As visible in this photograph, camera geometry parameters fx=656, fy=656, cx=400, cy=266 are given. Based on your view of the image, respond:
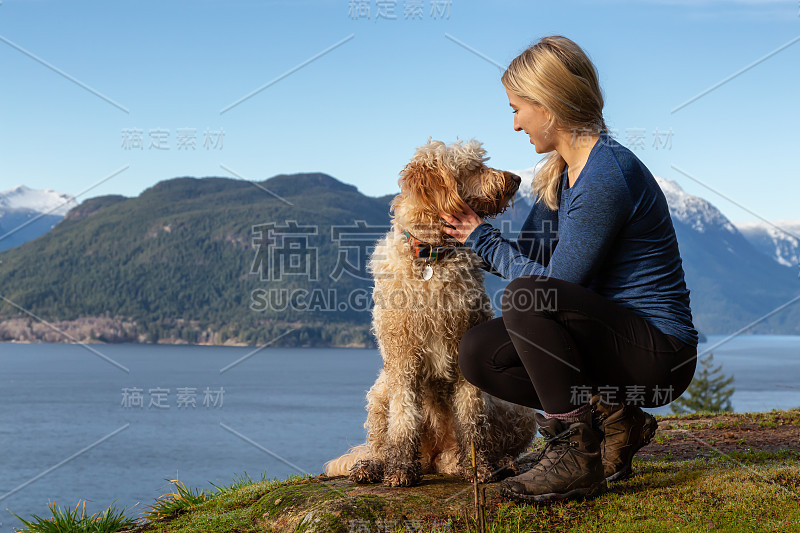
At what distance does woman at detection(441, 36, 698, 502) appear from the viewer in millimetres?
3811

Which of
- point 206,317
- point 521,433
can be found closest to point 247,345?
point 206,317

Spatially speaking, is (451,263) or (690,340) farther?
(451,263)

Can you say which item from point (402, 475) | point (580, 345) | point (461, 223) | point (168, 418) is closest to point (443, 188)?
point (461, 223)

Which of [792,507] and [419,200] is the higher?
[419,200]

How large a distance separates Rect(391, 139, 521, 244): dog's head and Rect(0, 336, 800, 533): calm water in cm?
355

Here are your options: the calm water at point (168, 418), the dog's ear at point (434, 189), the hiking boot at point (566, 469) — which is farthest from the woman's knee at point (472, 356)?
the calm water at point (168, 418)

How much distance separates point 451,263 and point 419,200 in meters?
0.51

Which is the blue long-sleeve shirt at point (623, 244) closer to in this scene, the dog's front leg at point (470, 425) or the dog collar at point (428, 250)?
the dog collar at point (428, 250)

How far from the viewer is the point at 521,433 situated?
5.09 m

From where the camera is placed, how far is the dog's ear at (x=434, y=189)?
186 inches

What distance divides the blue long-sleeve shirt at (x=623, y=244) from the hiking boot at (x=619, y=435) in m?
0.80

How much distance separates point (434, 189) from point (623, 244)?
1449mm

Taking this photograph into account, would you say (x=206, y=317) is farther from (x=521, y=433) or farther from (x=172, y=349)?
(x=521, y=433)

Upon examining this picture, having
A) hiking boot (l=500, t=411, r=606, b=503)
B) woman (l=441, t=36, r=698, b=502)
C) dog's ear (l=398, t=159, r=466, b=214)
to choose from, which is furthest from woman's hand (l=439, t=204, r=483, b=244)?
hiking boot (l=500, t=411, r=606, b=503)
